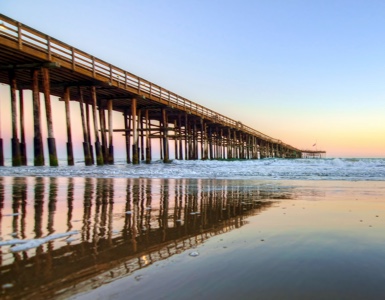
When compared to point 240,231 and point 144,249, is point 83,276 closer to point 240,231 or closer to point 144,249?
point 144,249

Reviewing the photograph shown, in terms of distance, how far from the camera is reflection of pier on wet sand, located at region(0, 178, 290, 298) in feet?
5.58

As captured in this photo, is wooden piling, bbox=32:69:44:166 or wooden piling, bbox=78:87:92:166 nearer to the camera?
wooden piling, bbox=32:69:44:166

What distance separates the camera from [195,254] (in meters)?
2.17

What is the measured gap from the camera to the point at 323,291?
1.53 meters

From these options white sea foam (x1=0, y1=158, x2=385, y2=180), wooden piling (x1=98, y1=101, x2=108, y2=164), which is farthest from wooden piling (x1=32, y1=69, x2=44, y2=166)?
wooden piling (x1=98, y1=101, x2=108, y2=164)

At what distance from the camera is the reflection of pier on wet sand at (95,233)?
170 centimetres

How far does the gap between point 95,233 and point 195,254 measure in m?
1.08

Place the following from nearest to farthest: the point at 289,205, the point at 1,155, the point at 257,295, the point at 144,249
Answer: the point at 257,295
the point at 144,249
the point at 289,205
the point at 1,155

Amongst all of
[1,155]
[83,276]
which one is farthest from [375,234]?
[1,155]

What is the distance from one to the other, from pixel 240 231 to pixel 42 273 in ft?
5.76

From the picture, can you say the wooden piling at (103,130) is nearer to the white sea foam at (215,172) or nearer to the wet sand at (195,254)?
the white sea foam at (215,172)

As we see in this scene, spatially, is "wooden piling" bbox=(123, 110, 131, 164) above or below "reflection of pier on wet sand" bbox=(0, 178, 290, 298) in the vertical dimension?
above

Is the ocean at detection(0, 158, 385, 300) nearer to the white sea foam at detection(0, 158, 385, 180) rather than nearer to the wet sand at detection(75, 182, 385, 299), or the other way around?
the wet sand at detection(75, 182, 385, 299)

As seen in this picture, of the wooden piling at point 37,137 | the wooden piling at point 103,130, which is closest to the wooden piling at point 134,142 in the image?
the wooden piling at point 103,130
